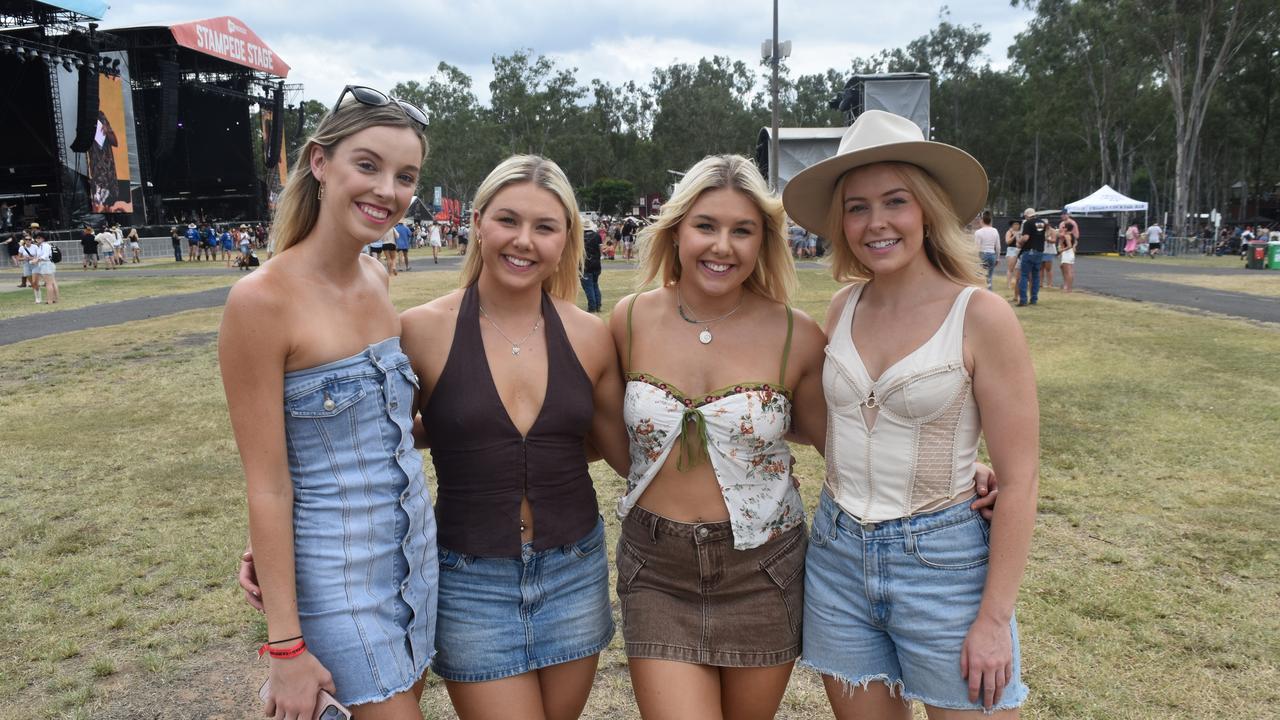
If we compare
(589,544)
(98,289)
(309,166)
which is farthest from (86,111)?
(589,544)

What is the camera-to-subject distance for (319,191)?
2080mm

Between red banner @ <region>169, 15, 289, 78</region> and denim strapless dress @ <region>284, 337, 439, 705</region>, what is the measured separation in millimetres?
42050

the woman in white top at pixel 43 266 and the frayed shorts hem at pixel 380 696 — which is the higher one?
the woman in white top at pixel 43 266

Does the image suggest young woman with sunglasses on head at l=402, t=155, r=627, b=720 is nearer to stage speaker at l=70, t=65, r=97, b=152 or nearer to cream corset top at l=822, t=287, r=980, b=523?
cream corset top at l=822, t=287, r=980, b=523

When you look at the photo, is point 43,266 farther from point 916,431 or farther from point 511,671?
point 916,431

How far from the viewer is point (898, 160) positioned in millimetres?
2227

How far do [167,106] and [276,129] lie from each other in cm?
594

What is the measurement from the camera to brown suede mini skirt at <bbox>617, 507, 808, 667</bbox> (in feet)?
7.53

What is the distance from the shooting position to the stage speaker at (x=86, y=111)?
31641 mm

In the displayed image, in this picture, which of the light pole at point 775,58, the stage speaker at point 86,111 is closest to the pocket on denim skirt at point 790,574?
the light pole at point 775,58

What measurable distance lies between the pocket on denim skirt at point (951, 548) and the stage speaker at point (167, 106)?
144ft

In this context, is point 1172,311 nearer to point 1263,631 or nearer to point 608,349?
point 1263,631

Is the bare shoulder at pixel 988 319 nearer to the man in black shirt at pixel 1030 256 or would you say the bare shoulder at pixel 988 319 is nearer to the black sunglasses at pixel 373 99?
the black sunglasses at pixel 373 99

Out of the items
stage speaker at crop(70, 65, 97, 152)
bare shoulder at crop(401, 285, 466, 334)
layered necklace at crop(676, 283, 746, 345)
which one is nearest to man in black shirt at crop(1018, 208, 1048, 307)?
layered necklace at crop(676, 283, 746, 345)
